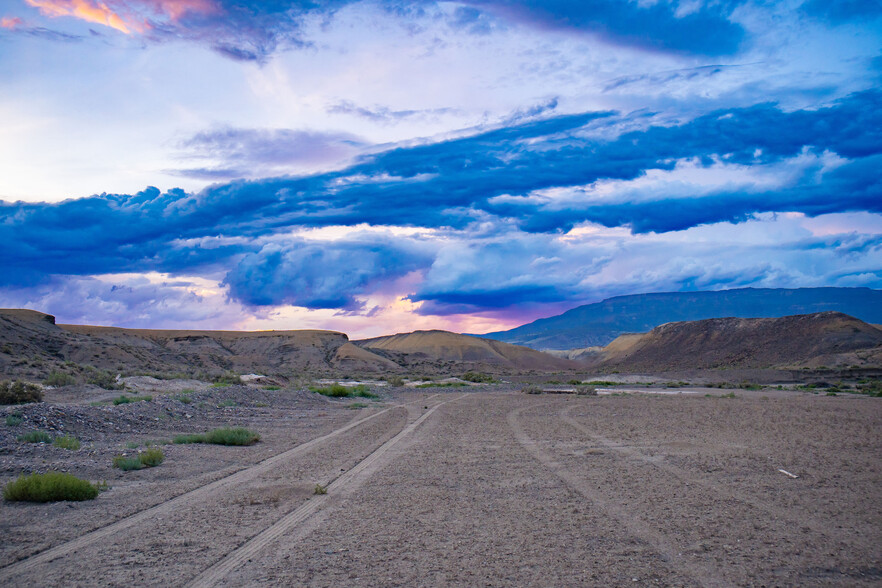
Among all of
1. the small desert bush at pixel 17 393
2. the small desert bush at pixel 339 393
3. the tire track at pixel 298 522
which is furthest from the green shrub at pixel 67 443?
the small desert bush at pixel 339 393

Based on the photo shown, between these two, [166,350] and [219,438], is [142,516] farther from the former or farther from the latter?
[166,350]

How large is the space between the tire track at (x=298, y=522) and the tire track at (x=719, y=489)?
5330mm

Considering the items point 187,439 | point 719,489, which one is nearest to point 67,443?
point 187,439

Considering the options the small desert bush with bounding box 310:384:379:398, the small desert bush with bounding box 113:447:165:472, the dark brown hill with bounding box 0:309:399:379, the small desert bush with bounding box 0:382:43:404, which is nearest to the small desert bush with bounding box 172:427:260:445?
the small desert bush with bounding box 113:447:165:472

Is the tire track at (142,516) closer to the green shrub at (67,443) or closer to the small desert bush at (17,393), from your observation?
the green shrub at (67,443)

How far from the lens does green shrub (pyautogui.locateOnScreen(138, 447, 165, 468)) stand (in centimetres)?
1141

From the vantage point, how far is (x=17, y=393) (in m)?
21.1

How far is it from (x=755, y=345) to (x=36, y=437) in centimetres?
9326

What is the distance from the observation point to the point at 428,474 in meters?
10.6

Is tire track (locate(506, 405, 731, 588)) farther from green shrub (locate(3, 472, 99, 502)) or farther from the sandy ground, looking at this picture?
green shrub (locate(3, 472, 99, 502))

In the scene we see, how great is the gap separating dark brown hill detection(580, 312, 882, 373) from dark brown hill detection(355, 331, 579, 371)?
1907 cm

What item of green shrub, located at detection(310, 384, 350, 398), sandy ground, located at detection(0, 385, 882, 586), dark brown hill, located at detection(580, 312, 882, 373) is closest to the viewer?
sandy ground, located at detection(0, 385, 882, 586)

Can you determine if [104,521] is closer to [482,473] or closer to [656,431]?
[482,473]

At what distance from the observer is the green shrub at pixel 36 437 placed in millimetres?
12750
